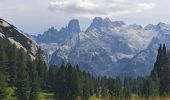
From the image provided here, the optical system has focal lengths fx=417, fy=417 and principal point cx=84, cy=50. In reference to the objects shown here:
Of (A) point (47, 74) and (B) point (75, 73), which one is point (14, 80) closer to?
(B) point (75, 73)

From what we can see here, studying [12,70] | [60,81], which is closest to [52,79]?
[60,81]

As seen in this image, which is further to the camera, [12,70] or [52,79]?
[52,79]

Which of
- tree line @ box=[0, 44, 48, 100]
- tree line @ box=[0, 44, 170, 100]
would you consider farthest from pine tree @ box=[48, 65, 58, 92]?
tree line @ box=[0, 44, 48, 100]

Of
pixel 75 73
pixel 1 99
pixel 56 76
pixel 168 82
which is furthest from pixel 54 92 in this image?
pixel 1 99

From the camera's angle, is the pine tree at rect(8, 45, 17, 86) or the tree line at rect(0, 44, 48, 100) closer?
the tree line at rect(0, 44, 48, 100)

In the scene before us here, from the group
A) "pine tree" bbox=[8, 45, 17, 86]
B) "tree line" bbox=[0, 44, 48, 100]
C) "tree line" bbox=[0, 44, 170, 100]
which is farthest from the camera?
"pine tree" bbox=[8, 45, 17, 86]

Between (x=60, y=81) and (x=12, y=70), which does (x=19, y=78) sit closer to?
(x=12, y=70)

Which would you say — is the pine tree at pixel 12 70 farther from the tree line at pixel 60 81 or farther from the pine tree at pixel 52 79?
the pine tree at pixel 52 79

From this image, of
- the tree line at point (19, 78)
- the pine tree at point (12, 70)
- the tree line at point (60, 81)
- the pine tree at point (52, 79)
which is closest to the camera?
the tree line at point (19, 78)

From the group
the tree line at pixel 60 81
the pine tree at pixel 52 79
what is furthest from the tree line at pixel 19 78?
the pine tree at pixel 52 79

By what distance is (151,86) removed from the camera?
111375 mm

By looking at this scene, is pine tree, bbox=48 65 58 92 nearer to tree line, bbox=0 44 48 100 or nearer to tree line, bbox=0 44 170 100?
tree line, bbox=0 44 170 100

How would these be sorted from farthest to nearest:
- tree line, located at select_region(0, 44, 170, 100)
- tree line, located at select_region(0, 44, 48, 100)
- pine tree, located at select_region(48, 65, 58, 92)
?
pine tree, located at select_region(48, 65, 58, 92) < tree line, located at select_region(0, 44, 170, 100) < tree line, located at select_region(0, 44, 48, 100)

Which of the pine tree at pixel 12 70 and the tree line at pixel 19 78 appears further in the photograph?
the pine tree at pixel 12 70
